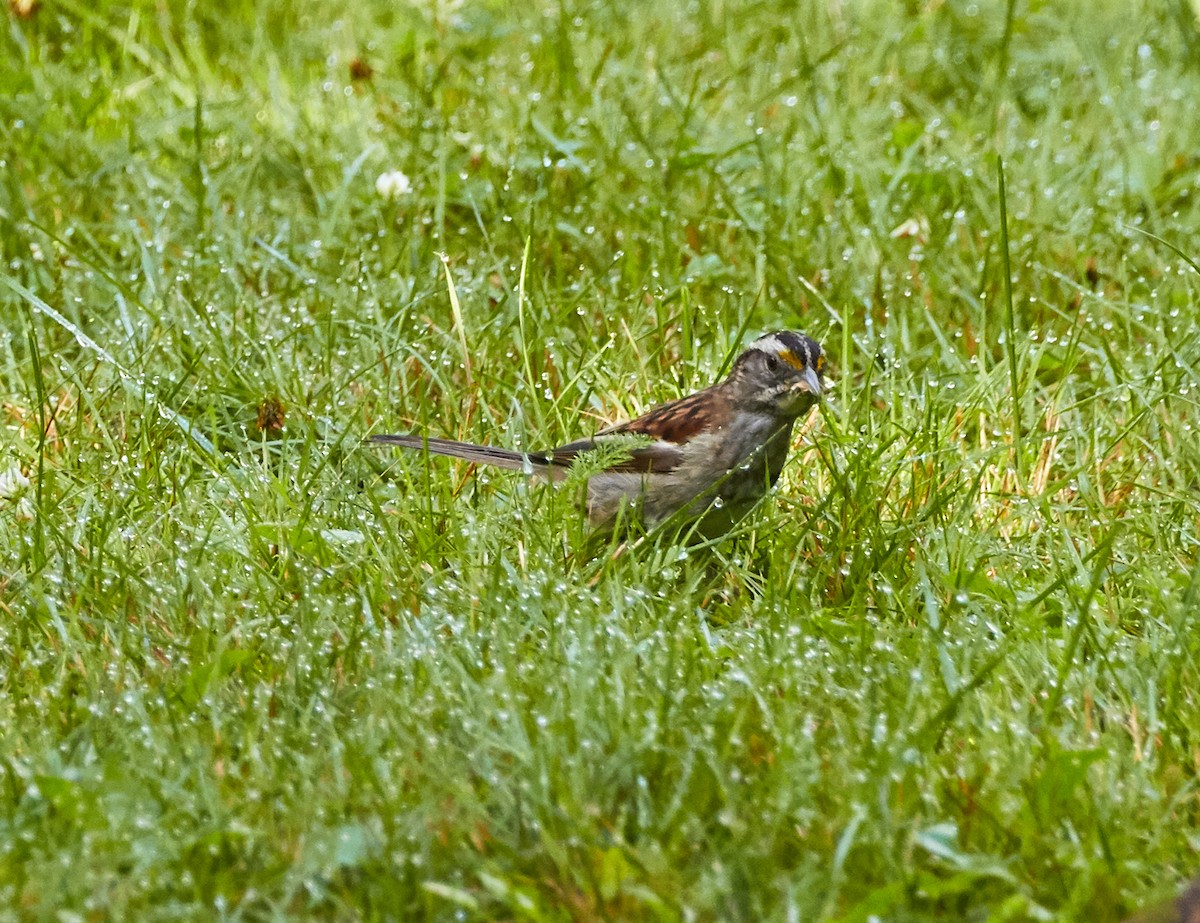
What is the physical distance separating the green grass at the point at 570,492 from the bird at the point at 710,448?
98mm

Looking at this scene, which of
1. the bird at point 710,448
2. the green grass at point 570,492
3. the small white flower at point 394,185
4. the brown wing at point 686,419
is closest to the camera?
the green grass at point 570,492

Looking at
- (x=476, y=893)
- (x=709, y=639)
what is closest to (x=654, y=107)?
(x=709, y=639)

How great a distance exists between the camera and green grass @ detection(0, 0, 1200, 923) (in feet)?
9.05

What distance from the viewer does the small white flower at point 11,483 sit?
416cm

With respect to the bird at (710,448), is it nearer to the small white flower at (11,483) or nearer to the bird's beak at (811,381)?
the bird's beak at (811,381)

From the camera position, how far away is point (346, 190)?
579 centimetres

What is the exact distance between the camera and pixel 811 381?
4.37 metres

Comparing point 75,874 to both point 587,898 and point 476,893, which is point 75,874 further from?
point 587,898

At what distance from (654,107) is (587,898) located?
433cm

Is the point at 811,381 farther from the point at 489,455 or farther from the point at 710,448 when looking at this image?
the point at 489,455

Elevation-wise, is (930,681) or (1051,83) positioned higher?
(1051,83)

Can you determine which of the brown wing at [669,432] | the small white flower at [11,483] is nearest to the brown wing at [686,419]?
the brown wing at [669,432]

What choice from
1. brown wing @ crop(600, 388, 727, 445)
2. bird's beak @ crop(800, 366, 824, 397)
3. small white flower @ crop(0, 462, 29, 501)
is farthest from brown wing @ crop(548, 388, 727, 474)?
small white flower @ crop(0, 462, 29, 501)

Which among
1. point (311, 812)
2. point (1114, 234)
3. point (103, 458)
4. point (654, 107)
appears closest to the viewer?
point (311, 812)
